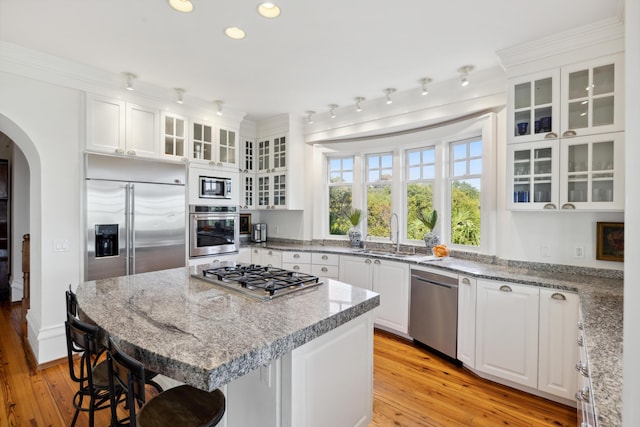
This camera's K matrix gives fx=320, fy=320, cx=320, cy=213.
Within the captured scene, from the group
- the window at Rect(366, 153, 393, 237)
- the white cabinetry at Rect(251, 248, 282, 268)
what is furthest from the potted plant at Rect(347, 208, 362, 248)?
the white cabinetry at Rect(251, 248, 282, 268)

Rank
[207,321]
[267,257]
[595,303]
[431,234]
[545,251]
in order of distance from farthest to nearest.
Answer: [267,257]
[431,234]
[545,251]
[595,303]
[207,321]

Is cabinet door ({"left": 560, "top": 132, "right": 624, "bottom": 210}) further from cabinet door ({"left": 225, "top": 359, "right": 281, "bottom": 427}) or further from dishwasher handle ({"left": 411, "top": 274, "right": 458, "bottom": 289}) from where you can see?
cabinet door ({"left": 225, "top": 359, "right": 281, "bottom": 427})

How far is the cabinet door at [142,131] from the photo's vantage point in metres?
3.45

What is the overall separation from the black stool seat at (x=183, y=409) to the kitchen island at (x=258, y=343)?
8.4 inches

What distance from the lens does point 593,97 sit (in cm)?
243

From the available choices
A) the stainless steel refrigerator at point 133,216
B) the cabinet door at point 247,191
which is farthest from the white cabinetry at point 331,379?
the cabinet door at point 247,191

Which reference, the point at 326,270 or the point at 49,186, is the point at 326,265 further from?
the point at 49,186

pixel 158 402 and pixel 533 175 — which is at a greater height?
pixel 533 175

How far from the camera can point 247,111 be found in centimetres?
452

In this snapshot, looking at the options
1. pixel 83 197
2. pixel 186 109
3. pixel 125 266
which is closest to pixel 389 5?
pixel 186 109

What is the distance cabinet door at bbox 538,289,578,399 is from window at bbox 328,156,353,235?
275cm

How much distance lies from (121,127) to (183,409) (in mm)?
3072

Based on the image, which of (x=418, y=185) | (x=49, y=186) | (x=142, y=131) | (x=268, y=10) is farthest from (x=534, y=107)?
(x=49, y=186)

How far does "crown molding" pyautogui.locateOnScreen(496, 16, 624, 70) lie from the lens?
2.34m
